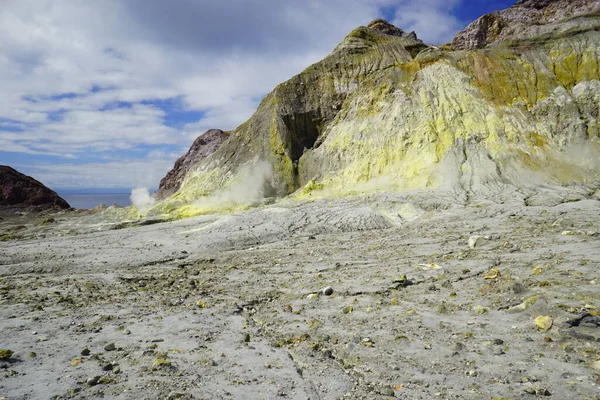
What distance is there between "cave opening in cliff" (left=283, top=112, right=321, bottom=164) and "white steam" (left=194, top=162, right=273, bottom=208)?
149 inches

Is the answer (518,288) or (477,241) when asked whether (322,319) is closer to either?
(518,288)

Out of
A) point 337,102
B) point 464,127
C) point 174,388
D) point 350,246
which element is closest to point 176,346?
point 174,388

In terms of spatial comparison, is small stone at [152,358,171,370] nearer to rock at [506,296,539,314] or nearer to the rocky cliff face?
rock at [506,296,539,314]

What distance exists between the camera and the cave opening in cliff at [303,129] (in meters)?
36.3

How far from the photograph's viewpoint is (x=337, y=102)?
37.2 metres

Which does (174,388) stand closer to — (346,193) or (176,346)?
(176,346)

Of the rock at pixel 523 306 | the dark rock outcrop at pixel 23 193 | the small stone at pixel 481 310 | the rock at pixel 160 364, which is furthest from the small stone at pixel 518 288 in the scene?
the dark rock outcrop at pixel 23 193

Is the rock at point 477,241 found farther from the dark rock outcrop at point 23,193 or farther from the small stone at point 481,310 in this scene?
the dark rock outcrop at point 23,193

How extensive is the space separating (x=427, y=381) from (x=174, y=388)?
3300 mm

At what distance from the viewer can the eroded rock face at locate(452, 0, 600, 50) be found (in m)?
36.5

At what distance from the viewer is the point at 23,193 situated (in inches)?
1933

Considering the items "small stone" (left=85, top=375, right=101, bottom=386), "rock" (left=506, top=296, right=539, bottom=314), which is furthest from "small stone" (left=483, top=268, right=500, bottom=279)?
"small stone" (left=85, top=375, right=101, bottom=386)

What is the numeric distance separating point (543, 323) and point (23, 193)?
58.5 meters

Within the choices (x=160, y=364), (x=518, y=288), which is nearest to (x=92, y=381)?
(x=160, y=364)
